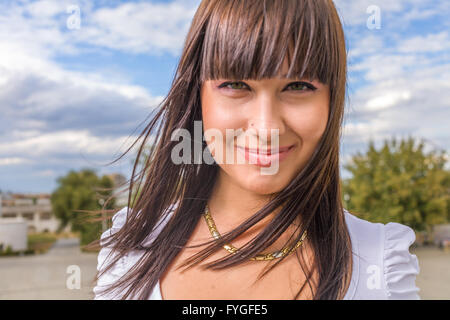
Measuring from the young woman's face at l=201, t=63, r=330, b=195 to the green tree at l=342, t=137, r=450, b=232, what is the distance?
10.9m

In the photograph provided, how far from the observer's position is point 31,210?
32.8 metres

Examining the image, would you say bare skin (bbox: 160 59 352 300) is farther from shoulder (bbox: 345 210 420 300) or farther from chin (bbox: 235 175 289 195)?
shoulder (bbox: 345 210 420 300)

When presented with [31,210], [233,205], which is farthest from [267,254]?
[31,210]

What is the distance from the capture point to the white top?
3.29 feet

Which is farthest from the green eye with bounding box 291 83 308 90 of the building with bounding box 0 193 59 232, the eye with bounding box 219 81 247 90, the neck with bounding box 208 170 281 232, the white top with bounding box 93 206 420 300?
the building with bounding box 0 193 59 232

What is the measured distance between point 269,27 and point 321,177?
1.19 ft

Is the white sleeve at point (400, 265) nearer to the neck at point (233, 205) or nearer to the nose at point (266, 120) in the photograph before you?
the neck at point (233, 205)

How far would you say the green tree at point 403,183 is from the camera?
12406mm

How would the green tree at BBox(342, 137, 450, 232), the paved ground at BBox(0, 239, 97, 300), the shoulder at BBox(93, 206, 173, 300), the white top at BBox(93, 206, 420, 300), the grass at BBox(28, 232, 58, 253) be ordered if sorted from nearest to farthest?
the white top at BBox(93, 206, 420, 300), the shoulder at BBox(93, 206, 173, 300), the green tree at BBox(342, 137, 450, 232), the paved ground at BBox(0, 239, 97, 300), the grass at BBox(28, 232, 58, 253)

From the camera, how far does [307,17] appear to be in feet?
2.95

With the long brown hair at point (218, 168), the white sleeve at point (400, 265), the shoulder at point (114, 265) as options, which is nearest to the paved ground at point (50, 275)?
the shoulder at point (114, 265)

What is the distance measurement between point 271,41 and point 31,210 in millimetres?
35395
